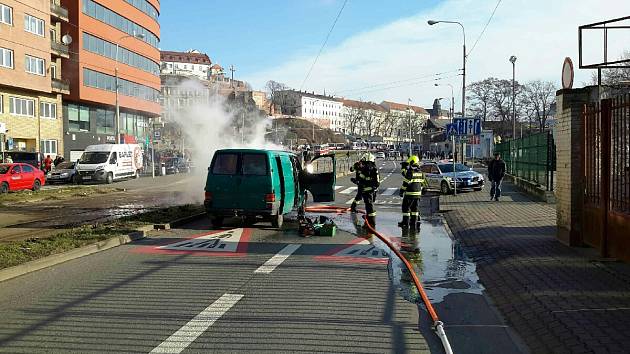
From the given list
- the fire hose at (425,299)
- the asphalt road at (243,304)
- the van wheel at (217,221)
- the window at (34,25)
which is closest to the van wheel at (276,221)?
the van wheel at (217,221)

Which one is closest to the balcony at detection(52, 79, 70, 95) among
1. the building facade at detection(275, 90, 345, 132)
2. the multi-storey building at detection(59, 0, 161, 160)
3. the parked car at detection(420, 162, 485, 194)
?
the multi-storey building at detection(59, 0, 161, 160)

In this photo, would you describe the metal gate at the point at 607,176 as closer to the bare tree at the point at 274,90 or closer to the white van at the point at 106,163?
the white van at the point at 106,163

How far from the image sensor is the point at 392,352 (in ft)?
17.0

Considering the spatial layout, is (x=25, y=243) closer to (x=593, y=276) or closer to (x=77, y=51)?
(x=593, y=276)

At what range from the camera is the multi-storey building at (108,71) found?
5128 cm

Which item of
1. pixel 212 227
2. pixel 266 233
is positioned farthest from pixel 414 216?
pixel 212 227

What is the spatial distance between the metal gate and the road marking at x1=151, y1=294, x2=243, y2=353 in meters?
5.77

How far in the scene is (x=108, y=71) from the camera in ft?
183

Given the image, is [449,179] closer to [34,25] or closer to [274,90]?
[34,25]

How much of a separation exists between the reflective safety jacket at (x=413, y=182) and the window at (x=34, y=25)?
41300 millimetres

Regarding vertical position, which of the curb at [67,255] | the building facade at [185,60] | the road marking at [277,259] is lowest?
the road marking at [277,259]

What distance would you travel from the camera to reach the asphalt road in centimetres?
543

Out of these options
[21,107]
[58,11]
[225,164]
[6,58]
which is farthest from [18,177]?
[58,11]

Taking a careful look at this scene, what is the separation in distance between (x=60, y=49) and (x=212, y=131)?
26.3 metres
